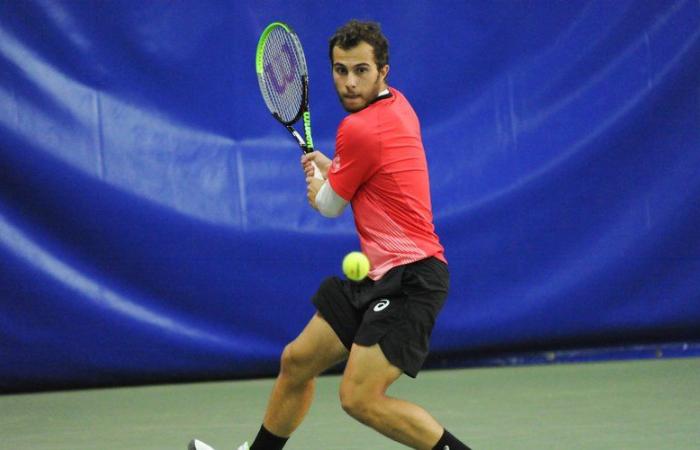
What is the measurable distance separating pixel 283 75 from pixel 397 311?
1034mm

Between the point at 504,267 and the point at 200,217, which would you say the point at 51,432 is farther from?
the point at 504,267

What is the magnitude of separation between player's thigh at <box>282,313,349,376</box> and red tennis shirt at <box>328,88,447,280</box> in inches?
8.7

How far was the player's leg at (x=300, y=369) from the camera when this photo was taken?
3.61m

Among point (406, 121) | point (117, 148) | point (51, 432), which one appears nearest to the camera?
point (406, 121)

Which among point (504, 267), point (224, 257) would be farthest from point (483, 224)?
point (224, 257)

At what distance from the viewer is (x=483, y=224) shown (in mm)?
6098

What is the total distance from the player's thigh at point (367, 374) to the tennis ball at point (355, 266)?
20cm

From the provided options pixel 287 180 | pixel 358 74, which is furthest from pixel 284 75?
pixel 287 180

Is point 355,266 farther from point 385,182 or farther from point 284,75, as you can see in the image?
point 284,75

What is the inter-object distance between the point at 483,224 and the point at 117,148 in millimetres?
1797

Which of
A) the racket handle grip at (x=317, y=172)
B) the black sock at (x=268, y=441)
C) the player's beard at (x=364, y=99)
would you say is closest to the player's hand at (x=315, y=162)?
the racket handle grip at (x=317, y=172)

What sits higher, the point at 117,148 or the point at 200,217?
the point at 117,148

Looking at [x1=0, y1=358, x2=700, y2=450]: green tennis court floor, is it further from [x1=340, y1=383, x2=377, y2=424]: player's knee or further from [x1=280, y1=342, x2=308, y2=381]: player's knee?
[x1=340, y1=383, x2=377, y2=424]: player's knee

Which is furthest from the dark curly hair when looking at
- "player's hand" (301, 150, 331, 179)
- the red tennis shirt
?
"player's hand" (301, 150, 331, 179)
